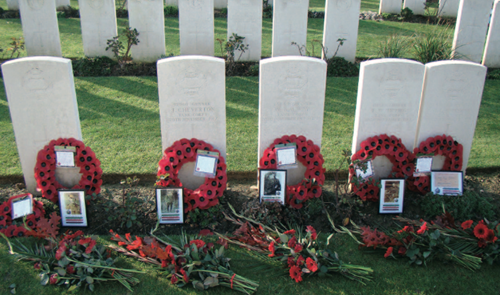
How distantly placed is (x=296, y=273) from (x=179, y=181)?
1504 mm

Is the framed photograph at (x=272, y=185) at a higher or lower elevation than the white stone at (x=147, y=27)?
lower

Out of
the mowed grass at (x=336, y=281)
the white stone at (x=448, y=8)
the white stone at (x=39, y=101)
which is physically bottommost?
the mowed grass at (x=336, y=281)

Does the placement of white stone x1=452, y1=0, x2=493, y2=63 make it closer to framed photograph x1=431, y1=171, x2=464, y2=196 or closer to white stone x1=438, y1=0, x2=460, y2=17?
framed photograph x1=431, y1=171, x2=464, y2=196

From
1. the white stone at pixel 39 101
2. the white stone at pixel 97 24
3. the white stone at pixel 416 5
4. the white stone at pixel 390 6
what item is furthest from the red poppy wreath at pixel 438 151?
the white stone at pixel 416 5

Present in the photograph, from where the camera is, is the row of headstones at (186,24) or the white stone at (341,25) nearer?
the row of headstones at (186,24)

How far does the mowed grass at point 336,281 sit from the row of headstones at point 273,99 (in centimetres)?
122

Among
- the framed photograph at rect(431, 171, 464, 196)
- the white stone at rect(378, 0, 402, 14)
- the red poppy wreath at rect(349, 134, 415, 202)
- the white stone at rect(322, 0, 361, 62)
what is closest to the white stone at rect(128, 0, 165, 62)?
the white stone at rect(322, 0, 361, 62)

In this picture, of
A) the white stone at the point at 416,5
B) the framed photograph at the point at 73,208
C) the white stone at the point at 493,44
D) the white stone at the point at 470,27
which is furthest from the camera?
the white stone at the point at 416,5

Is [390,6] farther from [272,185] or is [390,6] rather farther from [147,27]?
[272,185]

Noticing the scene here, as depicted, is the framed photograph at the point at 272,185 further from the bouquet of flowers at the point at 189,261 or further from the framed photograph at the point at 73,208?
the framed photograph at the point at 73,208

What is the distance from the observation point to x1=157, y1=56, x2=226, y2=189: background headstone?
394cm

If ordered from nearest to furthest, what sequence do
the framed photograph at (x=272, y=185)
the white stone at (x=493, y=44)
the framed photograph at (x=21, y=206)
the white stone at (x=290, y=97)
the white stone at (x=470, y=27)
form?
the framed photograph at (x=21, y=206), the white stone at (x=290, y=97), the framed photograph at (x=272, y=185), the white stone at (x=493, y=44), the white stone at (x=470, y=27)

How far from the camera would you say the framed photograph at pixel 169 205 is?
3.94 metres

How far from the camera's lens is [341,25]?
7.96 meters
